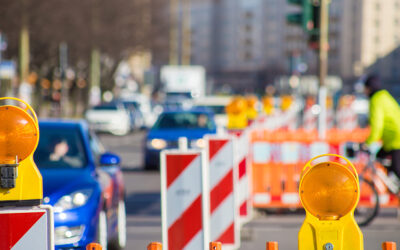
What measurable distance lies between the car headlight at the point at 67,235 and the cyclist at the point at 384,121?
4.45 metres

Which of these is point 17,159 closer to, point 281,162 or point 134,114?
point 281,162

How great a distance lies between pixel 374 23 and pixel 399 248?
5227 inches

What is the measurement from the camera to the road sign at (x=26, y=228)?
5.25 metres

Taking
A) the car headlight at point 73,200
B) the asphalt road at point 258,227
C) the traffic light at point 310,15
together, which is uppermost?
the traffic light at point 310,15

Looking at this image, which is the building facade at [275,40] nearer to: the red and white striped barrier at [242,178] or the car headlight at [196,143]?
the car headlight at [196,143]

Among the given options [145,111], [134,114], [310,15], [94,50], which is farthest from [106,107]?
[310,15]

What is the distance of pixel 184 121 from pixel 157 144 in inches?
46.3

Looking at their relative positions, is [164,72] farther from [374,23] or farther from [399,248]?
[374,23]

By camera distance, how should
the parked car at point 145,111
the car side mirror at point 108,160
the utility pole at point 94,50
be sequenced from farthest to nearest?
1. the utility pole at point 94,50
2. the parked car at point 145,111
3. the car side mirror at point 108,160

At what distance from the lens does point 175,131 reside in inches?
870

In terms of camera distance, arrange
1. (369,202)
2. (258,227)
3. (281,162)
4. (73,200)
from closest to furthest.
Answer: (73,200) → (258,227) → (369,202) → (281,162)

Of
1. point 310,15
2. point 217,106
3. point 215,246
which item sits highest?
point 310,15

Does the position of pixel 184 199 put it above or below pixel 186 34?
below

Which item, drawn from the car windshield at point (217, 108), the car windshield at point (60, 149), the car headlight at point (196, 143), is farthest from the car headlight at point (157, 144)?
the car windshield at point (217, 108)
